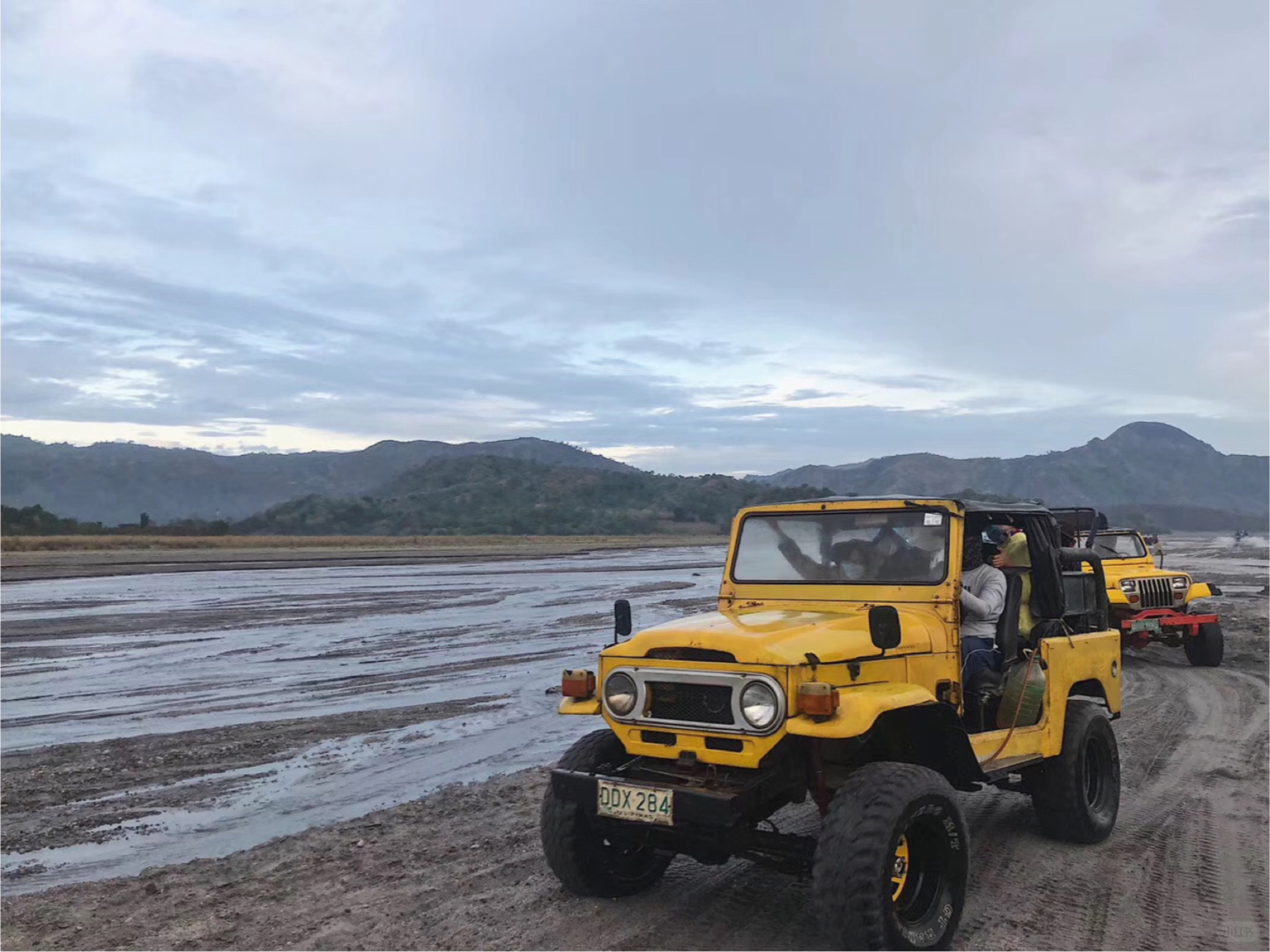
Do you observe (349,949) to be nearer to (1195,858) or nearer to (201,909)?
(201,909)

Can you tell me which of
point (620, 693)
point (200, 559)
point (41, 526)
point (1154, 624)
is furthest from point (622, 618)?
point (41, 526)

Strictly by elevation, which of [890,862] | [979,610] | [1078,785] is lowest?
[1078,785]

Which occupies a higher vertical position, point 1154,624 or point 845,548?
point 845,548

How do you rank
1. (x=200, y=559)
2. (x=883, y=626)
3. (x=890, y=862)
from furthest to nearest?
(x=200, y=559) < (x=883, y=626) < (x=890, y=862)

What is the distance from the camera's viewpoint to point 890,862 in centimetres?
420

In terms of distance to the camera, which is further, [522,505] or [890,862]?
[522,505]

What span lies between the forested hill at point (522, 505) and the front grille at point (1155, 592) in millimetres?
75586

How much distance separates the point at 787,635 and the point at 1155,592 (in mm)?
11361

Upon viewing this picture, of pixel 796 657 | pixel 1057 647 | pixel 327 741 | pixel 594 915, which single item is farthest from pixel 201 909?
pixel 1057 647

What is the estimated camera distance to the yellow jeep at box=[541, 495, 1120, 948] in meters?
4.36

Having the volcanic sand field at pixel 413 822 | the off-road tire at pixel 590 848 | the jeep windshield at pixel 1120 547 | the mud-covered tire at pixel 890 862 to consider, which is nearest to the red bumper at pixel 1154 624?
the volcanic sand field at pixel 413 822

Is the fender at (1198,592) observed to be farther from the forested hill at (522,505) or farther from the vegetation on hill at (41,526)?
the forested hill at (522,505)

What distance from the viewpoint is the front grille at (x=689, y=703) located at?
15.2 ft

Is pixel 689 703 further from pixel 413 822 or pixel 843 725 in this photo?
pixel 413 822
